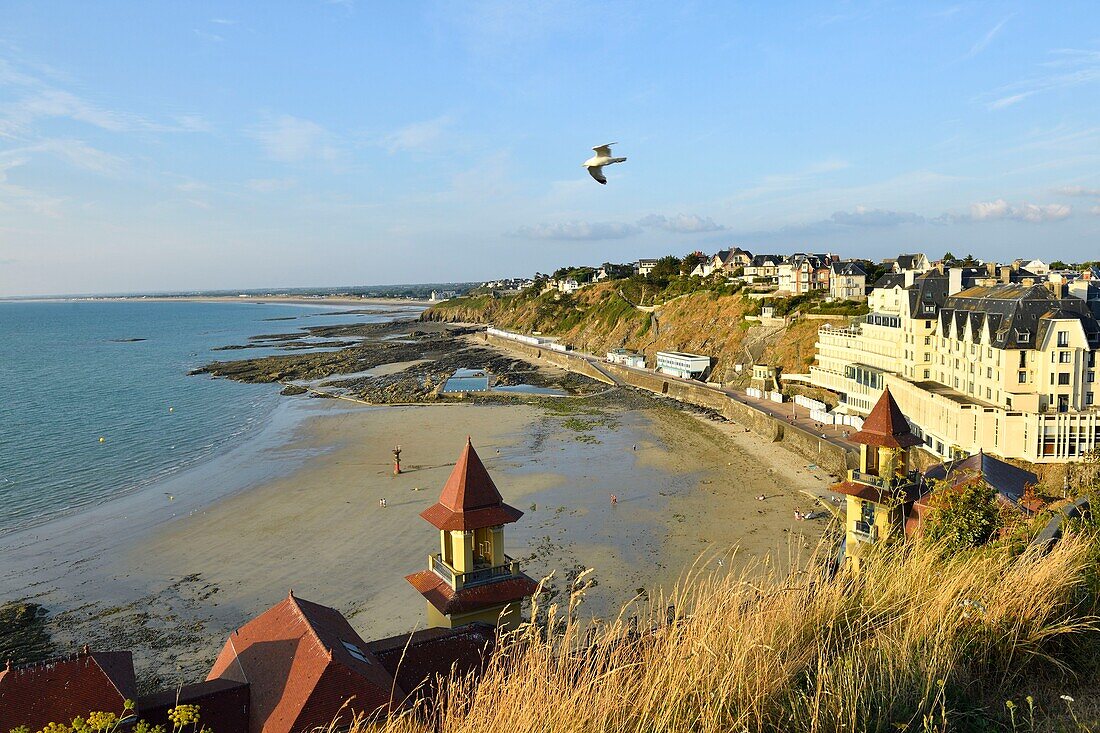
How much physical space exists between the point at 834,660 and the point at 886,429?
1433 cm

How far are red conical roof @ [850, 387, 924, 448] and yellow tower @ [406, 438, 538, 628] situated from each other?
937 cm

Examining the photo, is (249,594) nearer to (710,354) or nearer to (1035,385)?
(1035,385)

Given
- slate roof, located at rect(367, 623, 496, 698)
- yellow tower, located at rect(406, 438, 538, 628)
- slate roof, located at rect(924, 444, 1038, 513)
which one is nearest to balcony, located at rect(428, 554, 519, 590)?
yellow tower, located at rect(406, 438, 538, 628)

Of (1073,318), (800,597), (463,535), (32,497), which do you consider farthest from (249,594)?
(1073,318)

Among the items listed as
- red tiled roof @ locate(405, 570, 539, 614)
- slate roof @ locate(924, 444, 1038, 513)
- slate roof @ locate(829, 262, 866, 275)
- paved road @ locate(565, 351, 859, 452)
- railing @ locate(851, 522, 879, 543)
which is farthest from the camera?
slate roof @ locate(829, 262, 866, 275)

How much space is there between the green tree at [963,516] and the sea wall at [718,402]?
2437 centimetres

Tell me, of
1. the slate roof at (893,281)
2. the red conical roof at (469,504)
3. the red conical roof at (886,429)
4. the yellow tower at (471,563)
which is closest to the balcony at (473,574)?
the yellow tower at (471,563)

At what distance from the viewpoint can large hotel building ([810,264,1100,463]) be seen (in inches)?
1060

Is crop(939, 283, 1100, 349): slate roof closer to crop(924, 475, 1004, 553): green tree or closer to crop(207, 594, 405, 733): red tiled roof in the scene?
crop(924, 475, 1004, 553): green tree

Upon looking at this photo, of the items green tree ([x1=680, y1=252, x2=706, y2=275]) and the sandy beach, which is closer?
the sandy beach

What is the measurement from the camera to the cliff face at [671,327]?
58.2 metres

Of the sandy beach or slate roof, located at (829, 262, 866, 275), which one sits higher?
slate roof, located at (829, 262, 866, 275)

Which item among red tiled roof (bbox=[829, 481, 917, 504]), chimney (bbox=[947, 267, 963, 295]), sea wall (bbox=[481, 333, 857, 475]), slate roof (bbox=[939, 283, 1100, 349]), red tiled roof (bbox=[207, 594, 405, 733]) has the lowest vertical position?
sea wall (bbox=[481, 333, 857, 475])

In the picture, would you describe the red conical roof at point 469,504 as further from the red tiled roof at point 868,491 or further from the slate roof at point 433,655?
the red tiled roof at point 868,491
